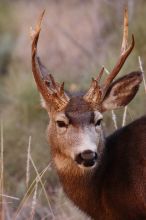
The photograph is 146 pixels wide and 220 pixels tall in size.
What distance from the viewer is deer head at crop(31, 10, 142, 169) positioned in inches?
292

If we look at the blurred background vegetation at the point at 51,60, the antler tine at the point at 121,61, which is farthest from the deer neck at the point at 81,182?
the blurred background vegetation at the point at 51,60

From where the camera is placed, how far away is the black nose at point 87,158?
7.19 m

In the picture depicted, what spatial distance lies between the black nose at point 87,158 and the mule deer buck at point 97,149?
0.09 m

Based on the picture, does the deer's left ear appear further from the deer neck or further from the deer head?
the deer neck

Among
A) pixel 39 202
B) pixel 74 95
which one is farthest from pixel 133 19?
pixel 74 95

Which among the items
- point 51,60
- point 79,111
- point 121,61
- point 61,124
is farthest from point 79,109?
point 51,60

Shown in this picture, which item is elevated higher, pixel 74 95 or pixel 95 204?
pixel 74 95

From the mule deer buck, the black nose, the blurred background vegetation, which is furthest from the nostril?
the blurred background vegetation

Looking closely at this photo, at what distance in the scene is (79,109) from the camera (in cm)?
761

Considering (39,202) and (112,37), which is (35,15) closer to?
(112,37)

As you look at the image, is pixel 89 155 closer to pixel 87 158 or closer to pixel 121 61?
pixel 87 158

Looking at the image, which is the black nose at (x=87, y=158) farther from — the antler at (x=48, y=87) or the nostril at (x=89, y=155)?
the antler at (x=48, y=87)

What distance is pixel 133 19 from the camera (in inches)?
542

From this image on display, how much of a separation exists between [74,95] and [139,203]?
3.31 ft
